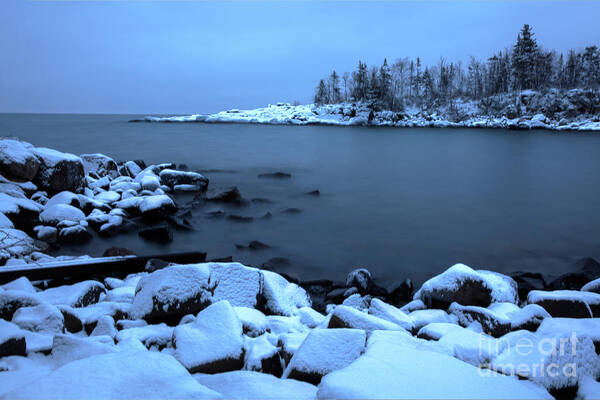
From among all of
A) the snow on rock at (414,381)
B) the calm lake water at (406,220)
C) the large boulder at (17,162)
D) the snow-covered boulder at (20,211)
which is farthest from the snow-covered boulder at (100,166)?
the snow on rock at (414,381)

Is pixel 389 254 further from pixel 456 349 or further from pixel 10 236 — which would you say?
pixel 10 236

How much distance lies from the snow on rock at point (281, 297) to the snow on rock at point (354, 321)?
2.87 ft

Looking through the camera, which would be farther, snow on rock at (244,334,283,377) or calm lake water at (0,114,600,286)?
calm lake water at (0,114,600,286)

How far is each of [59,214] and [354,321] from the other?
6.50 meters

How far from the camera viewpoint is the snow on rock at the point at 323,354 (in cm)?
228

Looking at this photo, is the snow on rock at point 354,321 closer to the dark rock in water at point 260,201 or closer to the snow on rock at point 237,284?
the snow on rock at point 237,284

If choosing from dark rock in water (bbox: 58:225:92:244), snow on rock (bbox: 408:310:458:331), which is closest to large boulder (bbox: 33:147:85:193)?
dark rock in water (bbox: 58:225:92:244)

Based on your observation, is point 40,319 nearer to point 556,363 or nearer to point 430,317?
point 430,317

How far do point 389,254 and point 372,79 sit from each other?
7396 cm

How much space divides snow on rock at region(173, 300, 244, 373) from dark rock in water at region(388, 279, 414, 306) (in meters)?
2.81

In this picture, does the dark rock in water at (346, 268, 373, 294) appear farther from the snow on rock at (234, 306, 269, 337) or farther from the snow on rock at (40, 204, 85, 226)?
the snow on rock at (40, 204, 85, 226)

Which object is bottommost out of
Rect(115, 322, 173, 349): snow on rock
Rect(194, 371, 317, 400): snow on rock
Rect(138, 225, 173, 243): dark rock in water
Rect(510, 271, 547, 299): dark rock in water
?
Rect(510, 271, 547, 299): dark rock in water

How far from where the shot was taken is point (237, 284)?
3.84 metres

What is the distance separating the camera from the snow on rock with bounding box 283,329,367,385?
2.28m
